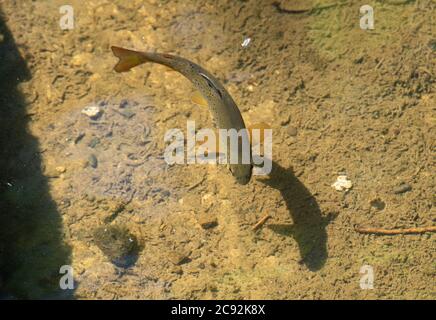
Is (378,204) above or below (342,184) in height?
below

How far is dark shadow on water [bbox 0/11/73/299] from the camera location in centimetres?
432

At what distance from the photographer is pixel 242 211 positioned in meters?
4.62

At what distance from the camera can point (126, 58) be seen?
4555mm

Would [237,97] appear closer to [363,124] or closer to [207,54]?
[207,54]

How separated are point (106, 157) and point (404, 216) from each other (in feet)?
10.1

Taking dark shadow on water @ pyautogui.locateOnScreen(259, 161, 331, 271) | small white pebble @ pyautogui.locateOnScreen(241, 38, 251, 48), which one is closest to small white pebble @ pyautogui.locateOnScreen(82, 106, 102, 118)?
small white pebble @ pyautogui.locateOnScreen(241, 38, 251, 48)

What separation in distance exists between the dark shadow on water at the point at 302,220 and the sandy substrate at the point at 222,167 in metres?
0.01

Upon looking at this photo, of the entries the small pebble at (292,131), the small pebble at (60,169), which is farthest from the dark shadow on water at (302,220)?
the small pebble at (60,169)

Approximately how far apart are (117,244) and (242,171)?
140cm

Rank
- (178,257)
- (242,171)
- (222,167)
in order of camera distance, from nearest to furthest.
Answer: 1. (242,171)
2. (178,257)
3. (222,167)

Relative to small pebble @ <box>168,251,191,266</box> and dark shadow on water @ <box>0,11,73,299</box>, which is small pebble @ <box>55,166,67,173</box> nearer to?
dark shadow on water @ <box>0,11,73,299</box>

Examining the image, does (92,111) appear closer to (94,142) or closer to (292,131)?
(94,142)

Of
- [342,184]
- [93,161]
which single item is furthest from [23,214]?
[342,184]
